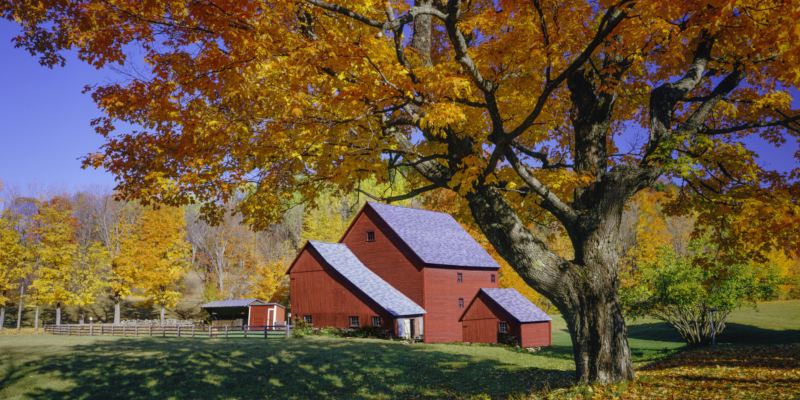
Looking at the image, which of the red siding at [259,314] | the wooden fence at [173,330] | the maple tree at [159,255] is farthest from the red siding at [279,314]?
the maple tree at [159,255]

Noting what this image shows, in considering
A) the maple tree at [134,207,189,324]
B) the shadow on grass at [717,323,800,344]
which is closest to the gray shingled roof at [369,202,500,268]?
the shadow on grass at [717,323,800,344]

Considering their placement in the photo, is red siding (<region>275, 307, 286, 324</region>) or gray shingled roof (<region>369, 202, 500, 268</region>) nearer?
→ gray shingled roof (<region>369, 202, 500, 268</region>)

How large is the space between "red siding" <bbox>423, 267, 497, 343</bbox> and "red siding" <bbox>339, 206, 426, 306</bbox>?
83 cm

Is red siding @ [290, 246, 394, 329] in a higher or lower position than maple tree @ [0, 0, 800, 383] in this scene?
lower

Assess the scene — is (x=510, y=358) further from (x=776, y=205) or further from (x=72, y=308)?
(x=72, y=308)

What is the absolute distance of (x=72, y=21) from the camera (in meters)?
10.1

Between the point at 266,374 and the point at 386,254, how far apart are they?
1871 cm

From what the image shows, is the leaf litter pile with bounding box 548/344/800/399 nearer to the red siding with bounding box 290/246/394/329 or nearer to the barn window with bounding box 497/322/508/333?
the barn window with bounding box 497/322/508/333

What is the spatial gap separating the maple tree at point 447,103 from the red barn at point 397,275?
2111 cm

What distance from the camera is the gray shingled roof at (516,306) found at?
31078mm

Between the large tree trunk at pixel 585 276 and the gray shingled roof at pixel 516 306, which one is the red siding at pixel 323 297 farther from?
the large tree trunk at pixel 585 276

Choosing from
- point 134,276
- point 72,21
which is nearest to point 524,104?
point 72,21

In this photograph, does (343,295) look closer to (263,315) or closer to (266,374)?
(263,315)

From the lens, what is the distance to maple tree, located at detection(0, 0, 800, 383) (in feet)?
28.3
